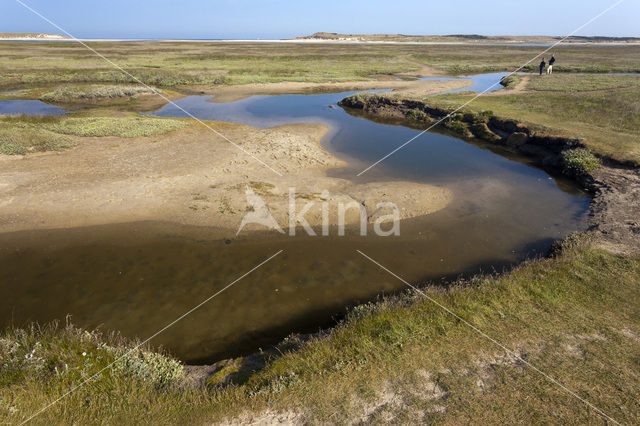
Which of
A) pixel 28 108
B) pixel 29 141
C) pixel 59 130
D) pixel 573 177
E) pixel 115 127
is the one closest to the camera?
pixel 573 177

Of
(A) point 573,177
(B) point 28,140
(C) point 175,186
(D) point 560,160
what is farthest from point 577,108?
(B) point 28,140

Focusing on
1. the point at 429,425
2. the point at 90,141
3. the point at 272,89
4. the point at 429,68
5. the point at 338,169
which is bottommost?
the point at 429,425

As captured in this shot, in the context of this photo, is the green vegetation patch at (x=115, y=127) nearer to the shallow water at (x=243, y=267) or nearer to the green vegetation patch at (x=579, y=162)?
the shallow water at (x=243, y=267)

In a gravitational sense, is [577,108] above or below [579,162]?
above

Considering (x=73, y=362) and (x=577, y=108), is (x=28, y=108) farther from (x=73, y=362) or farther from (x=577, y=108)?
(x=577, y=108)

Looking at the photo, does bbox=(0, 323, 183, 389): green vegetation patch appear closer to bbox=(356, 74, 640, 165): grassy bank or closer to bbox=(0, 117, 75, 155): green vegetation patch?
bbox=(0, 117, 75, 155): green vegetation patch

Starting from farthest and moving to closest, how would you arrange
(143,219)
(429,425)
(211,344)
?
(143,219), (211,344), (429,425)

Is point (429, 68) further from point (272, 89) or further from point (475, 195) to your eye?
point (475, 195)

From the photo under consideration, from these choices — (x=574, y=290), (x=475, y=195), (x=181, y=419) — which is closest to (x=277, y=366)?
(x=181, y=419)
